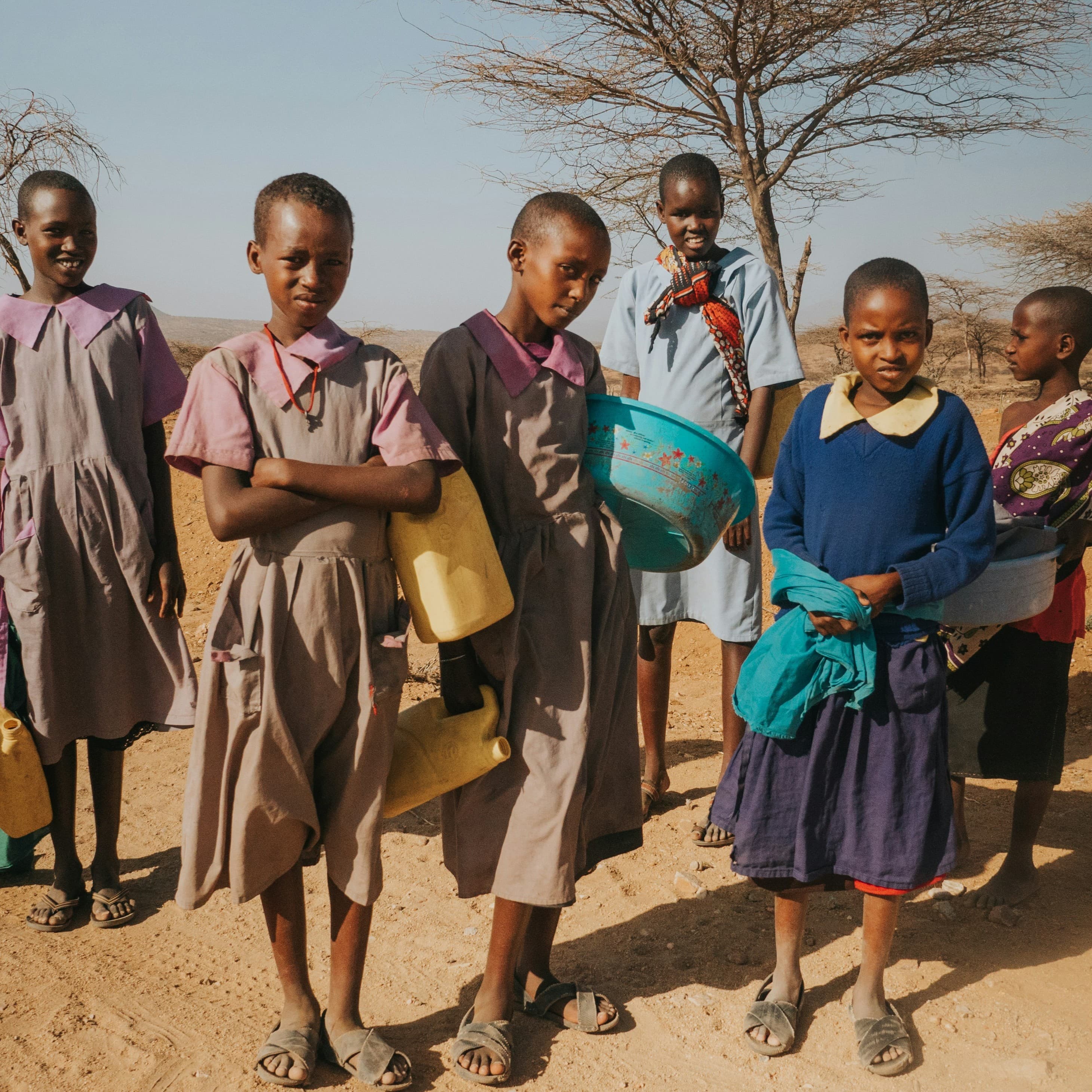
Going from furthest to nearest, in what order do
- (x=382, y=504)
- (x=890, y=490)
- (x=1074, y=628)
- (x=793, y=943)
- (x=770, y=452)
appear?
(x=770, y=452)
(x=1074, y=628)
(x=793, y=943)
(x=890, y=490)
(x=382, y=504)

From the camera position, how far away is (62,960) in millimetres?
2734

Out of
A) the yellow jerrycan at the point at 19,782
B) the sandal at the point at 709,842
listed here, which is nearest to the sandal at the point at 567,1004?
the sandal at the point at 709,842

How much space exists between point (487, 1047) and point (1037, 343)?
2300 millimetres

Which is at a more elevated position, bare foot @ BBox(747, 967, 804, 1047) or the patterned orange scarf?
the patterned orange scarf

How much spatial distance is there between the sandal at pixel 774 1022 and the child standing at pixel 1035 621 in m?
0.68

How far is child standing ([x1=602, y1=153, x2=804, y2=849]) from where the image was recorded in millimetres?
3428

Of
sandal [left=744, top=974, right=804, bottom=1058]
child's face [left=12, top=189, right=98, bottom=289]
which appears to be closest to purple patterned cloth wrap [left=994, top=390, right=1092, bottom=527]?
sandal [left=744, top=974, right=804, bottom=1058]

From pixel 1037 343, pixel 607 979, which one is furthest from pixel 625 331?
pixel 607 979

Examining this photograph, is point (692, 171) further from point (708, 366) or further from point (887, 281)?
point (887, 281)

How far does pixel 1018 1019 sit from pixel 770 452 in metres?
1.80

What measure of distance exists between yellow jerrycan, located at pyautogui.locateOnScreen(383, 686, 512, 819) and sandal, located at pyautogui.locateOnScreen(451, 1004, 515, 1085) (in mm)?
526

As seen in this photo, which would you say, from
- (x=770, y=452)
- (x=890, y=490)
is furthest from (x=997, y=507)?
(x=770, y=452)

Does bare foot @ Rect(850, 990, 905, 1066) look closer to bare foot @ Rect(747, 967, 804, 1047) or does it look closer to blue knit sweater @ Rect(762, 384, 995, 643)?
bare foot @ Rect(747, 967, 804, 1047)

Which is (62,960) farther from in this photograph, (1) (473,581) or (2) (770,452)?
(2) (770,452)
